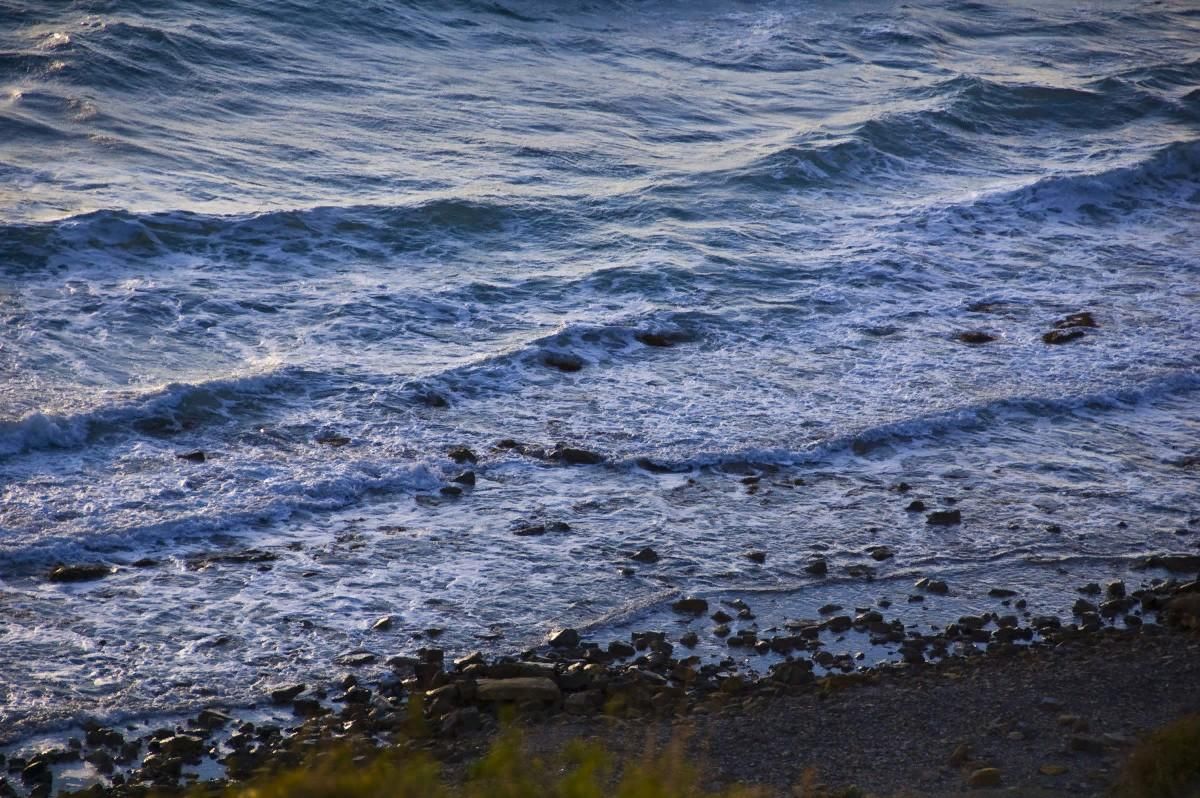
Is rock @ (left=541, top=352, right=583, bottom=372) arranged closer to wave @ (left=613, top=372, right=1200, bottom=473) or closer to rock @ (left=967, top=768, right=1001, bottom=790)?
wave @ (left=613, top=372, right=1200, bottom=473)

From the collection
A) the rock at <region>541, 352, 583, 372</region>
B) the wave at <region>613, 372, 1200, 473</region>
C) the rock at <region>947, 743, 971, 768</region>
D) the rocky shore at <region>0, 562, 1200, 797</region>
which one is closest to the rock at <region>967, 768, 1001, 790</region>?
the rocky shore at <region>0, 562, 1200, 797</region>

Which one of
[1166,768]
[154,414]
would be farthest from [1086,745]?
[154,414]

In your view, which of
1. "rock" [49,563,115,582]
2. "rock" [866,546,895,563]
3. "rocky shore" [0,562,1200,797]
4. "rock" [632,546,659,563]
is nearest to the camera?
"rocky shore" [0,562,1200,797]

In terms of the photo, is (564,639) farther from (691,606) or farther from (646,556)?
(646,556)

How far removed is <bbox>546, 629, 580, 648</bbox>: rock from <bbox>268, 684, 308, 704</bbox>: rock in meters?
1.44

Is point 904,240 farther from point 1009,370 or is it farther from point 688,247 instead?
point 1009,370

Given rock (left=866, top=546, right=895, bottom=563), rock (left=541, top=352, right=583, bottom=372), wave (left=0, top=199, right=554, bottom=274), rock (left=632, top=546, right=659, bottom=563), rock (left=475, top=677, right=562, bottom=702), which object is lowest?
rock (left=632, top=546, right=659, bottom=563)

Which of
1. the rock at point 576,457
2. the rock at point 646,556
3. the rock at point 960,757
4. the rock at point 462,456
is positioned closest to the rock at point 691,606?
the rock at point 646,556

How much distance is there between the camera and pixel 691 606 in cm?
769

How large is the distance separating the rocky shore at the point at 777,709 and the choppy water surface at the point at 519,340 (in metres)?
0.40

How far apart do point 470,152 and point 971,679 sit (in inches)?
560

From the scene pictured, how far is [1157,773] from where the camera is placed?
17.1ft

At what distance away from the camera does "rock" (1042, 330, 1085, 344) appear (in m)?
12.9

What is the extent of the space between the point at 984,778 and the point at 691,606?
2.37 m
